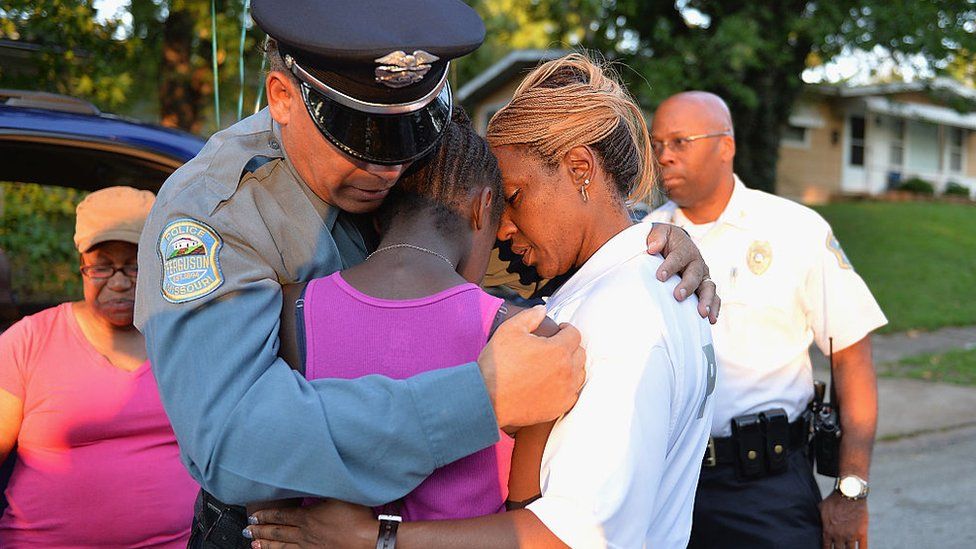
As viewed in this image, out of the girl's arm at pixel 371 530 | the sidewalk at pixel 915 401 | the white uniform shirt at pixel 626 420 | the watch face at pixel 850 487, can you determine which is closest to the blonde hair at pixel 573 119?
the white uniform shirt at pixel 626 420

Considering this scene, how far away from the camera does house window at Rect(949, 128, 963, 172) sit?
31422 mm

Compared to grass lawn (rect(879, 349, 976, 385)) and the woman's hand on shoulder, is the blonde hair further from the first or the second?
grass lawn (rect(879, 349, 976, 385))

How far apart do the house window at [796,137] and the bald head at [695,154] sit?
77.2ft

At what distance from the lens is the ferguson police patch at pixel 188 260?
150 cm

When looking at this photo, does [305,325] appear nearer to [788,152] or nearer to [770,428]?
[770,428]

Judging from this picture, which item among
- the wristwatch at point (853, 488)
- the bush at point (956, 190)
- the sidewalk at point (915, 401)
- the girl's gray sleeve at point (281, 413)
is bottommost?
the bush at point (956, 190)

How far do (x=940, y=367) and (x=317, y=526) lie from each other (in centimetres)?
953

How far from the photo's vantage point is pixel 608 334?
1.66m

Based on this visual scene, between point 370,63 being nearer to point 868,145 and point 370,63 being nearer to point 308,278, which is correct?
point 308,278

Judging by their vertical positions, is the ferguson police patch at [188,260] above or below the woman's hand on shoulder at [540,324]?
above

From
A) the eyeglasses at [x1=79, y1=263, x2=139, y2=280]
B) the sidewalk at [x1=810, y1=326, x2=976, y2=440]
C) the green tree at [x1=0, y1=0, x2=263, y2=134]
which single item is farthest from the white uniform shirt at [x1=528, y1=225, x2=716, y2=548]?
the sidewalk at [x1=810, y1=326, x2=976, y2=440]

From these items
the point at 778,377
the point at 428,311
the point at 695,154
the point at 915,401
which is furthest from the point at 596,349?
the point at 915,401

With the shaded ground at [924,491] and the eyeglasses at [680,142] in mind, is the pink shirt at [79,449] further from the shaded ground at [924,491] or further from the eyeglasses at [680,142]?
the shaded ground at [924,491]

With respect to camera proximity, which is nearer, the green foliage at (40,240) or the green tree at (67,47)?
the green tree at (67,47)
